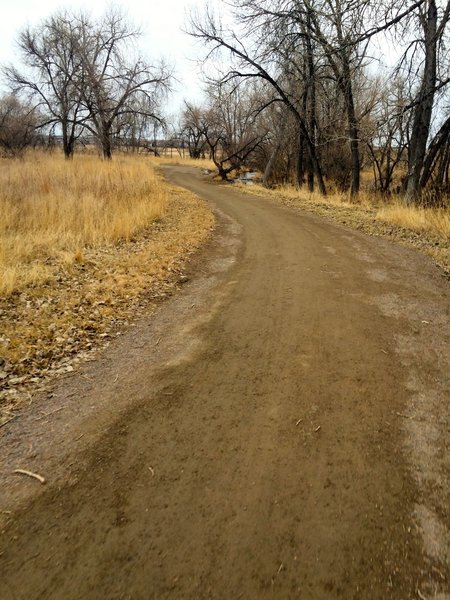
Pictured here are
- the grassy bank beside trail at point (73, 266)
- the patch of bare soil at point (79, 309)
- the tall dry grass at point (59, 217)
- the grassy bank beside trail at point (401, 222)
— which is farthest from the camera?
the grassy bank beside trail at point (401, 222)

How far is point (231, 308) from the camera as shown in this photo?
4.96 meters

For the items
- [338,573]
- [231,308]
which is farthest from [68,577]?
[231,308]

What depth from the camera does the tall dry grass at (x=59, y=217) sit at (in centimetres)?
630

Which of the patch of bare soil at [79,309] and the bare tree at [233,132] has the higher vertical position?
the bare tree at [233,132]

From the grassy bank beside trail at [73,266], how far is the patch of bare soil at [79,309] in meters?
0.01

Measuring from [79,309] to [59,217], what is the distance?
4577 mm

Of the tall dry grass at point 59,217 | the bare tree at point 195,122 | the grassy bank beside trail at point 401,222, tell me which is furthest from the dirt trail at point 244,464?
the bare tree at point 195,122

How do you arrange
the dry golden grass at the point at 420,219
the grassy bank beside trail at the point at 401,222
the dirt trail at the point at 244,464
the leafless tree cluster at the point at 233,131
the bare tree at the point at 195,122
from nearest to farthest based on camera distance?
the dirt trail at the point at 244,464 < the grassy bank beside trail at the point at 401,222 < the dry golden grass at the point at 420,219 < the leafless tree cluster at the point at 233,131 < the bare tree at the point at 195,122

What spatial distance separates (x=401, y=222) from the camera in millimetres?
9914

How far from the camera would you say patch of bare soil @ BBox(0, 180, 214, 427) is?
367 cm

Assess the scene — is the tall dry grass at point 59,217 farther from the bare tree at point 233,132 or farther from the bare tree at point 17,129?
the bare tree at point 17,129

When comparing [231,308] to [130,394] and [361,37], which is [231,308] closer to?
[130,394]

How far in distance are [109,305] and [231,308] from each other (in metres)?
1.67

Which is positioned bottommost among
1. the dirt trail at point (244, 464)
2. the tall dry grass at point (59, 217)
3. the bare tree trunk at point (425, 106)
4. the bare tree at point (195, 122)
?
the dirt trail at point (244, 464)
